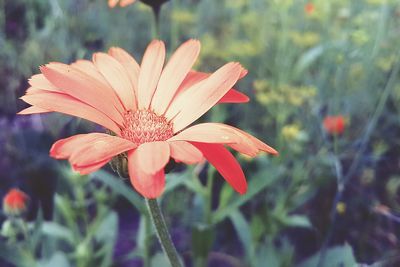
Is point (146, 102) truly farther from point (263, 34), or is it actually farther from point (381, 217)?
point (263, 34)

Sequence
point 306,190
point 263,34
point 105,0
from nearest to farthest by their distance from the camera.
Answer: point 306,190
point 263,34
point 105,0

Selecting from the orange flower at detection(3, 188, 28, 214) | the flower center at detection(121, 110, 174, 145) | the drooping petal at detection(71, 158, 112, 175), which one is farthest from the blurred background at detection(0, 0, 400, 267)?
the drooping petal at detection(71, 158, 112, 175)

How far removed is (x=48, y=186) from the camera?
1.57 meters

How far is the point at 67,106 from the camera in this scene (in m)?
0.64

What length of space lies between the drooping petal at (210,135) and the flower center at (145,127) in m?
0.12

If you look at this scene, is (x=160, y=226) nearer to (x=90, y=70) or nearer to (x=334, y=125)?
(x=90, y=70)

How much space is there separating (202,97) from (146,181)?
0.23m

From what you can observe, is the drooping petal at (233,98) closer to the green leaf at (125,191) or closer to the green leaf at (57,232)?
the green leaf at (125,191)

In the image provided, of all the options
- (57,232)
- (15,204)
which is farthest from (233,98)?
(57,232)

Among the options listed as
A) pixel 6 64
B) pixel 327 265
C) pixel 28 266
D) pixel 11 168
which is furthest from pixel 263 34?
pixel 28 266

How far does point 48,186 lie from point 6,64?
864mm

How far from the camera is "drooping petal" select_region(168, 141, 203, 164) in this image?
1.73ft

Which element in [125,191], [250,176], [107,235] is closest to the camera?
[125,191]

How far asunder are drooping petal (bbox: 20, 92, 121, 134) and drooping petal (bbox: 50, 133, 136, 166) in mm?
61
